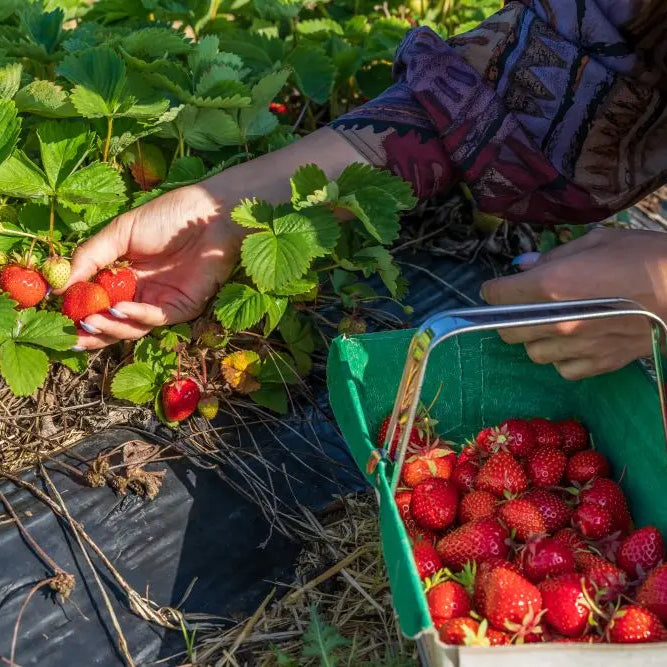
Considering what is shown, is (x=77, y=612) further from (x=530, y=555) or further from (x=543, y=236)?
(x=543, y=236)

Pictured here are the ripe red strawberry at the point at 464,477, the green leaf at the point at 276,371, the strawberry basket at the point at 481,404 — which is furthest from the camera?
the green leaf at the point at 276,371


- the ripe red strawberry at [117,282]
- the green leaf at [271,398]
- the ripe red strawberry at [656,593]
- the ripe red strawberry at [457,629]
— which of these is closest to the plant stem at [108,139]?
the ripe red strawberry at [117,282]

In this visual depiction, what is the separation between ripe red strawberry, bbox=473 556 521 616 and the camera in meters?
1.12

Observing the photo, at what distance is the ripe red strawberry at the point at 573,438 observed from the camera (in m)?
1.49

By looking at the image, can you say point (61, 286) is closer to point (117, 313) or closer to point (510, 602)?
point (117, 313)

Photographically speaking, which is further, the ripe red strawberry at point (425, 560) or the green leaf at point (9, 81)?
the green leaf at point (9, 81)

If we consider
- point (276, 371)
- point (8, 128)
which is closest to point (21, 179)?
point (8, 128)

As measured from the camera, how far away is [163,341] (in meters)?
1.64

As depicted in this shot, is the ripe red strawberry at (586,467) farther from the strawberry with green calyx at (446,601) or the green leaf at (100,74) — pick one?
the green leaf at (100,74)

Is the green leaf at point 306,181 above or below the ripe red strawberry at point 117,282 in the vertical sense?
above

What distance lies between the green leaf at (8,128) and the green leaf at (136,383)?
44 cm

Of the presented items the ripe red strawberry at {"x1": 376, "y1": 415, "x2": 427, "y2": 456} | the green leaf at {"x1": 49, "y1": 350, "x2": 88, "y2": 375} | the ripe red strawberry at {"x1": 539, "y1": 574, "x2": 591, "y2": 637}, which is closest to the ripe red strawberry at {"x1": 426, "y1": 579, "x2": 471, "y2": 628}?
the ripe red strawberry at {"x1": 539, "y1": 574, "x2": 591, "y2": 637}

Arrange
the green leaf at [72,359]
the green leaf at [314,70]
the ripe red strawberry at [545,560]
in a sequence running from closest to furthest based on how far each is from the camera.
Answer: the ripe red strawberry at [545,560] → the green leaf at [72,359] → the green leaf at [314,70]

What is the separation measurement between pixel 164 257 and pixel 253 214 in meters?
0.24
